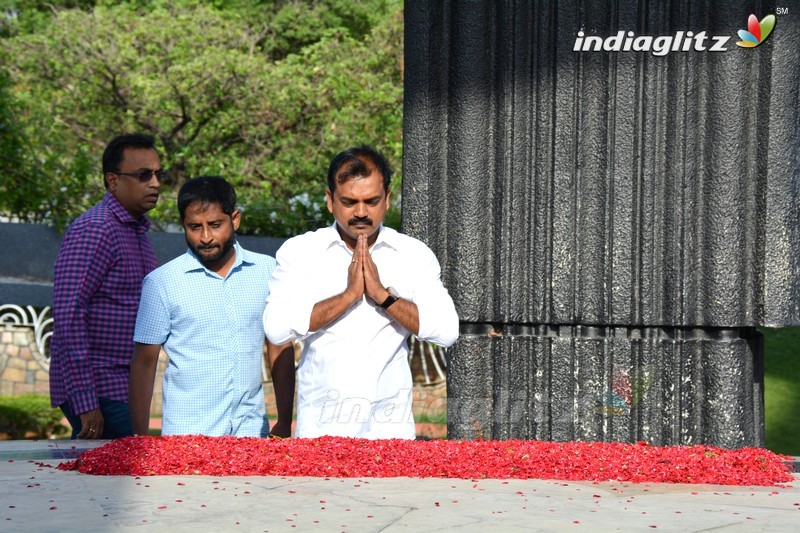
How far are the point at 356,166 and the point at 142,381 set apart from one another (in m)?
1.13

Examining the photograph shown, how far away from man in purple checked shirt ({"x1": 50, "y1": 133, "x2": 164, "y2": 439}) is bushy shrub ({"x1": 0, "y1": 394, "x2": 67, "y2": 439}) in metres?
5.74

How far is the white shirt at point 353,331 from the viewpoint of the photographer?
375 cm

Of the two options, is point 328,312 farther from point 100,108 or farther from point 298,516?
point 100,108

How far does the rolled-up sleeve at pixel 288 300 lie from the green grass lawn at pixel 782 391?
6.16 metres

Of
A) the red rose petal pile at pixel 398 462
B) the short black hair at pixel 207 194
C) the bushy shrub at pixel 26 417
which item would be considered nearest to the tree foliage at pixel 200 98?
the bushy shrub at pixel 26 417

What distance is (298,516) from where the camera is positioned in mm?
2838

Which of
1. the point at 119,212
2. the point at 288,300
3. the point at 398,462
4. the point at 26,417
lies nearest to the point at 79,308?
the point at 119,212

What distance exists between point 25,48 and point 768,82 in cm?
1370

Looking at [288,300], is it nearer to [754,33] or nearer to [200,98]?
[754,33]

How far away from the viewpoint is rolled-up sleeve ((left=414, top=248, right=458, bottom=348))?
148 inches

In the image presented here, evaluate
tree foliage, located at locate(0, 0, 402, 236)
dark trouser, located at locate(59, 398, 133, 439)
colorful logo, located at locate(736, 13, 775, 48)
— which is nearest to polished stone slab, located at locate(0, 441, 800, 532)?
dark trouser, located at locate(59, 398, 133, 439)

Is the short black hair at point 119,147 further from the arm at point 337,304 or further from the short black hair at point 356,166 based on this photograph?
the arm at point 337,304

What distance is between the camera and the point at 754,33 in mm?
4285

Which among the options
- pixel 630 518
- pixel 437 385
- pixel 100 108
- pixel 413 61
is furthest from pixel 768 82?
pixel 100 108
